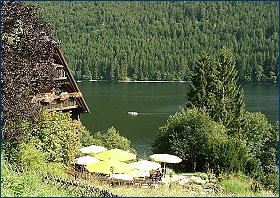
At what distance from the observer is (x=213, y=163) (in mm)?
23812

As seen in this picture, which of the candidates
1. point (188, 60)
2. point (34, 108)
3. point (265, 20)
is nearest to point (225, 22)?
point (265, 20)

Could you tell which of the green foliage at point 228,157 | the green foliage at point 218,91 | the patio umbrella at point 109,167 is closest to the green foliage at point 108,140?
the green foliage at point 228,157

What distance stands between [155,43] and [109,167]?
15938cm

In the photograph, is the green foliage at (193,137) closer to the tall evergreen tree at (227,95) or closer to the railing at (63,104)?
the railing at (63,104)

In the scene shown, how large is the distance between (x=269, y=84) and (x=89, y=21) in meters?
86.8

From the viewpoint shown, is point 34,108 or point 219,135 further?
point 219,135

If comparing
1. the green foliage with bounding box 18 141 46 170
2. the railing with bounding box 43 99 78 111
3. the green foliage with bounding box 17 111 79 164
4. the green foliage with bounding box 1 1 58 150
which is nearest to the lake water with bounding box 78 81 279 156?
the railing with bounding box 43 99 78 111

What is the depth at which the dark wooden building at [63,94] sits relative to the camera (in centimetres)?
1767

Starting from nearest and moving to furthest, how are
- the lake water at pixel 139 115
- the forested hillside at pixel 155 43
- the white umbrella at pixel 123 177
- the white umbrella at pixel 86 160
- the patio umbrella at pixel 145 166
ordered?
the white umbrella at pixel 123 177, the patio umbrella at pixel 145 166, the white umbrella at pixel 86 160, the lake water at pixel 139 115, the forested hillside at pixel 155 43

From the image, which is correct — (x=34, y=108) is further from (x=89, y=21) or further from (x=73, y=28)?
(x=89, y=21)

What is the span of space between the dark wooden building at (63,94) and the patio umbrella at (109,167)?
8.17 ft

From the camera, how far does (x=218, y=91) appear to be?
38250 millimetres

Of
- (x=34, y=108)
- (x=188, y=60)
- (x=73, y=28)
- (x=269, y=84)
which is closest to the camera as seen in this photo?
(x=34, y=108)

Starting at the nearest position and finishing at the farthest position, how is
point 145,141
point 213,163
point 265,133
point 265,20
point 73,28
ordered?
point 213,163 → point 265,133 → point 145,141 → point 73,28 → point 265,20
